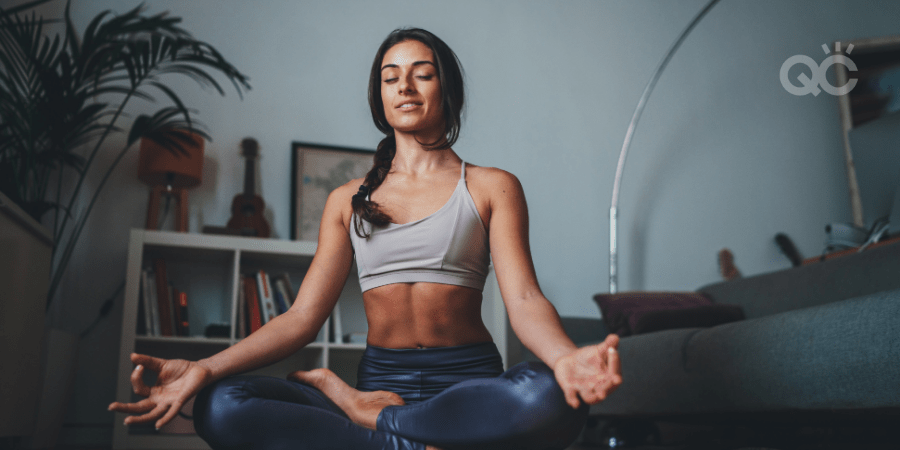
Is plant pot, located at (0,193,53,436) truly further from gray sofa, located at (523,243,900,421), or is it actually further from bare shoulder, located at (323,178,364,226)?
gray sofa, located at (523,243,900,421)

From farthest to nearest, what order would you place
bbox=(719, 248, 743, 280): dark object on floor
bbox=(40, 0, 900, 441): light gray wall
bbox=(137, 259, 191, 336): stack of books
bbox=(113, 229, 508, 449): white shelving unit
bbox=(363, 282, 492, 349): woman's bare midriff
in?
bbox=(719, 248, 743, 280): dark object on floor, bbox=(40, 0, 900, 441): light gray wall, bbox=(137, 259, 191, 336): stack of books, bbox=(113, 229, 508, 449): white shelving unit, bbox=(363, 282, 492, 349): woman's bare midriff

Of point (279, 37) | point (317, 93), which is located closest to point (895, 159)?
point (317, 93)

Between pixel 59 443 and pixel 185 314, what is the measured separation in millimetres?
660

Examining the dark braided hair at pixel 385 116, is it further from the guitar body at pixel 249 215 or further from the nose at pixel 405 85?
the guitar body at pixel 249 215

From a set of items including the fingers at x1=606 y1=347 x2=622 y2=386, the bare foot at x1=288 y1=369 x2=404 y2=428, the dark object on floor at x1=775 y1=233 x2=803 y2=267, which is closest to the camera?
the fingers at x1=606 y1=347 x2=622 y2=386

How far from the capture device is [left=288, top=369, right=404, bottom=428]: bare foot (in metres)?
0.98

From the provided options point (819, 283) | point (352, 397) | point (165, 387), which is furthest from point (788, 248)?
point (165, 387)

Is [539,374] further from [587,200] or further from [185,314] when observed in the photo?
[587,200]

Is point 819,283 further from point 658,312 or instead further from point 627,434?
point 627,434

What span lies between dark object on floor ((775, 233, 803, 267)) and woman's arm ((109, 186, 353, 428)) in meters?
3.27

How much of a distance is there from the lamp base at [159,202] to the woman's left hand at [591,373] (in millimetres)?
2245

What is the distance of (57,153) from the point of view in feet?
7.72

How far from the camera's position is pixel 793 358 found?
1.51 metres

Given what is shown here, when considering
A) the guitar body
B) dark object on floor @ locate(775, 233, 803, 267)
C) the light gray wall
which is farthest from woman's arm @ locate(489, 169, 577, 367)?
dark object on floor @ locate(775, 233, 803, 267)
